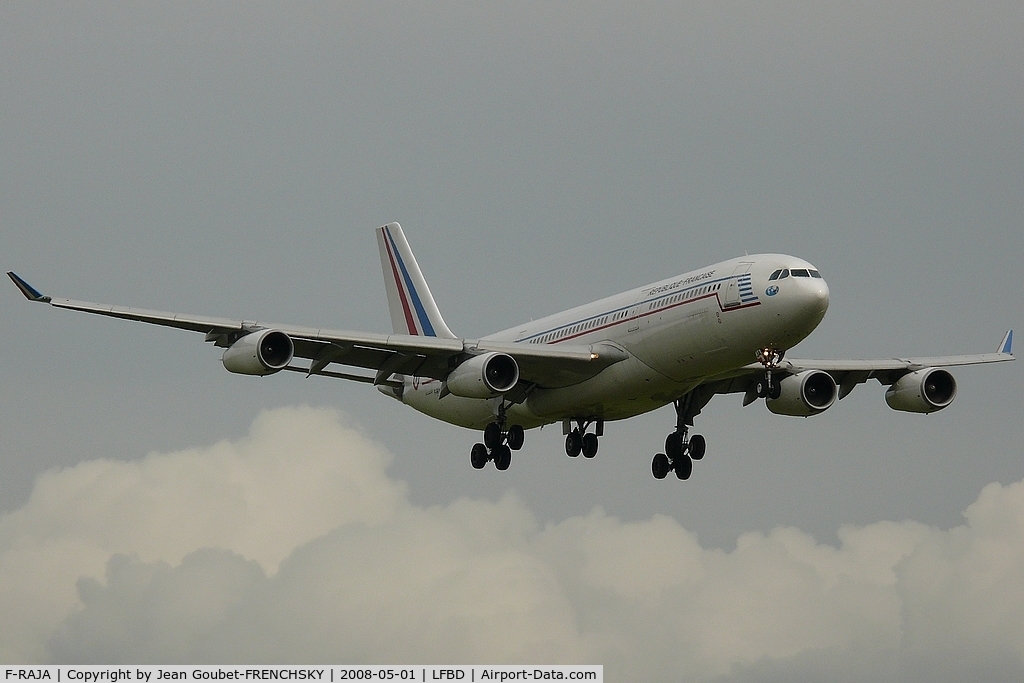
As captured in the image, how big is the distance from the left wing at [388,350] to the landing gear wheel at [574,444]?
7.61 ft

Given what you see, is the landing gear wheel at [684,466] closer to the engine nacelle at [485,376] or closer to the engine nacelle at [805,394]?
the engine nacelle at [805,394]

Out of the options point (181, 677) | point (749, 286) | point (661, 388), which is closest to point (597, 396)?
point (661, 388)

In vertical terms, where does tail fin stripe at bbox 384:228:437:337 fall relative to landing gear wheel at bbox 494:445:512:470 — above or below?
above

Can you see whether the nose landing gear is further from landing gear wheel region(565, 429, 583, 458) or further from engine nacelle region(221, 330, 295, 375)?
engine nacelle region(221, 330, 295, 375)

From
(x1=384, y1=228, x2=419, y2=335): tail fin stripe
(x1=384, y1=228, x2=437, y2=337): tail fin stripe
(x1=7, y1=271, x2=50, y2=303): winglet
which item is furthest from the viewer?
(x1=384, y1=228, x2=419, y2=335): tail fin stripe

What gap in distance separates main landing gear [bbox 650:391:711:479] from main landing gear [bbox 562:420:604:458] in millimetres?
3209

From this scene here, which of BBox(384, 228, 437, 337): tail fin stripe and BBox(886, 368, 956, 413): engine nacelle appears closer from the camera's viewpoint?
BBox(886, 368, 956, 413): engine nacelle

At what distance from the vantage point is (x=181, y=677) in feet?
135

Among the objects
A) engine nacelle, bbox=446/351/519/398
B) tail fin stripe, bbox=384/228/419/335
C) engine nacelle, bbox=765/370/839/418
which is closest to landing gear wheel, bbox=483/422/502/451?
engine nacelle, bbox=446/351/519/398

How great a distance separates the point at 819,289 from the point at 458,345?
11.7m

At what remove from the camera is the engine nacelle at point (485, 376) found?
171ft

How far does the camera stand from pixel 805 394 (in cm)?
5594

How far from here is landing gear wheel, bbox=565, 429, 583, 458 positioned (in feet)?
187

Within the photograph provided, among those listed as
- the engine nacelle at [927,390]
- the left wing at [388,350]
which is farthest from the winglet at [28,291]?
the engine nacelle at [927,390]
